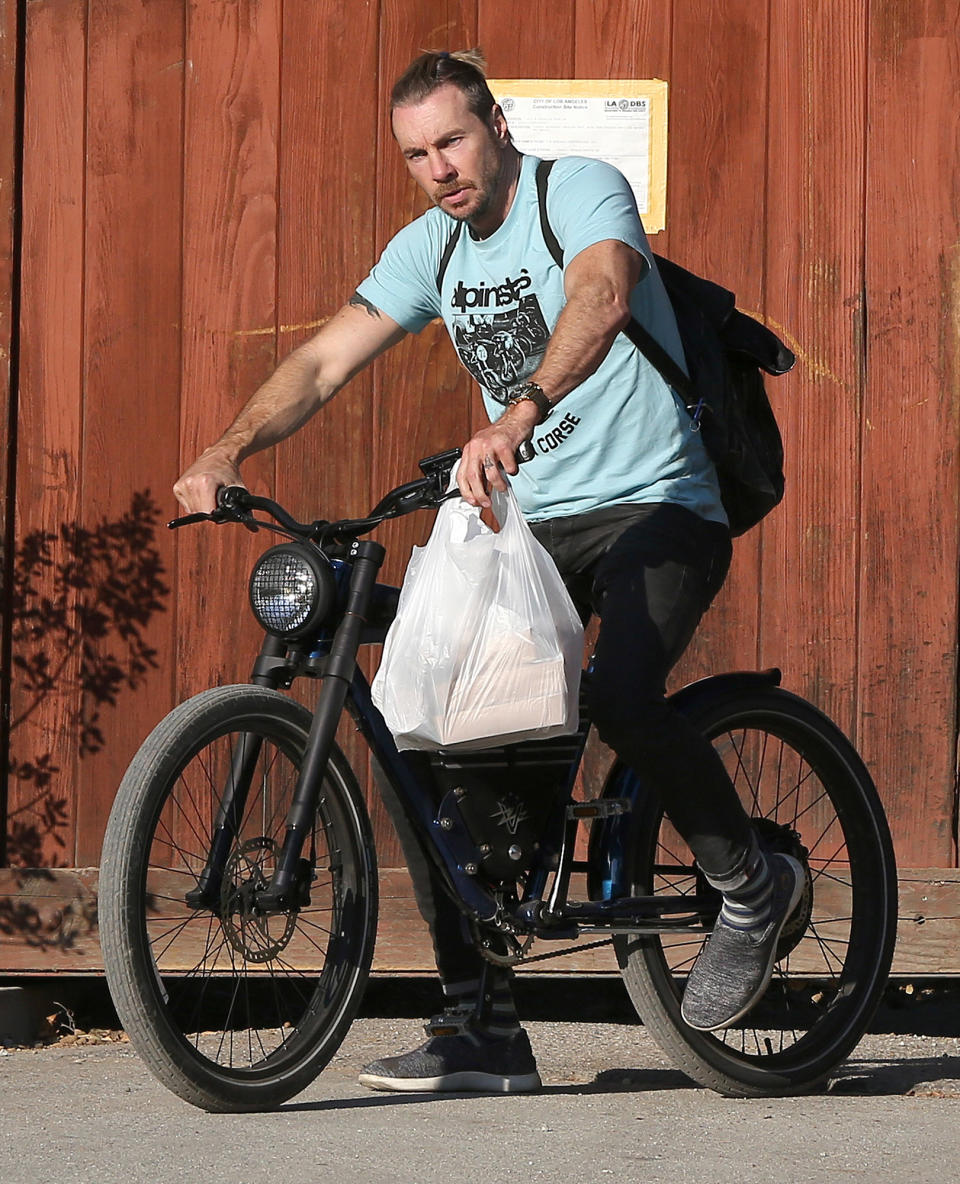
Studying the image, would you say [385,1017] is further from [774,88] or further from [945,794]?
[774,88]

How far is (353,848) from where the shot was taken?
3010 mm

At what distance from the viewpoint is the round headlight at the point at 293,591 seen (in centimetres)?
288

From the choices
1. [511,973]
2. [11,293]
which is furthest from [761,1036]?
[11,293]

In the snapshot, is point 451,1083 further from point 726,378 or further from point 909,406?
point 909,406

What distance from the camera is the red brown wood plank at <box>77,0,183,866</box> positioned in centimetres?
418

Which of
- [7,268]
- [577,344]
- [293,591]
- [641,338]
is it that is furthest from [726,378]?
[7,268]

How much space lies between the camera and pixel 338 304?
13.8 feet

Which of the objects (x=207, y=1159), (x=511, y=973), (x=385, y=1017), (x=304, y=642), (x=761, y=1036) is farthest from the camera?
(x=385, y=1017)

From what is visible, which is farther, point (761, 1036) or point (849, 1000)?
point (761, 1036)

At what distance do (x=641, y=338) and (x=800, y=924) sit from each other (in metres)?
1.19

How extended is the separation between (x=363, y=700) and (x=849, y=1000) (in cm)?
122

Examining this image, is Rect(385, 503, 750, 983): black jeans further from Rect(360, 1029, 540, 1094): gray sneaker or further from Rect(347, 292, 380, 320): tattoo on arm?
Rect(347, 292, 380, 320): tattoo on arm

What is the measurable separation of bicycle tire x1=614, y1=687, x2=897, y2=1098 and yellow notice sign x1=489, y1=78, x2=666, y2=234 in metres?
1.37

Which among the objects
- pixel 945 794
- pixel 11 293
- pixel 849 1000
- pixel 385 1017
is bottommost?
pixel 385 1017
